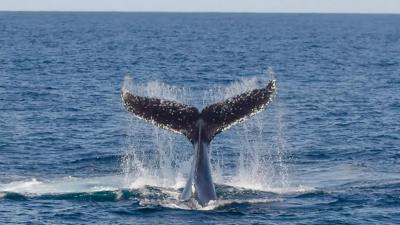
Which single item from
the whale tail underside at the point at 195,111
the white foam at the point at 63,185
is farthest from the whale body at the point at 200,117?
the white foam at the point at 63,185

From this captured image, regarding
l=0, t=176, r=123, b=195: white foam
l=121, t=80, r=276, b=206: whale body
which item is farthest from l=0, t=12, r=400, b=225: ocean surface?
l=121, t=80, r=276, b=206: whale body

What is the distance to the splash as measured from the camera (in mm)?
26047

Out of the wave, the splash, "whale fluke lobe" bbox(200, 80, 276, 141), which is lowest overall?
the wave

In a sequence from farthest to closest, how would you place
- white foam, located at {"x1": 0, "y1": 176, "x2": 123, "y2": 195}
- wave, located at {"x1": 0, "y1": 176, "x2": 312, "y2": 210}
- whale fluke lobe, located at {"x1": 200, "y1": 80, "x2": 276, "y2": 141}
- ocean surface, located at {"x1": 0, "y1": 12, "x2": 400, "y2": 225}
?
white foam, located at {"x1": 0, "y1": 176, "x2": 123, "y2": 195}, wave, located at {"x1": 0, "y1": 176, "x2": 312, "y2": 210}, ocean surface, located at {"x1": 0, "y1": 12, "x2": 400, "y2": 225}, whale fluke lobe, located at {"x1": 200, "y1": 80, "x2": 276, "y2": 141}

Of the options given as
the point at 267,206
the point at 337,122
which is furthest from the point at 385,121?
the point at 267,206

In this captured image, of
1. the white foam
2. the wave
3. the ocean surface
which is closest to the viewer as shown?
the ocean surface

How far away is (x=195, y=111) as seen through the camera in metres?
23.1

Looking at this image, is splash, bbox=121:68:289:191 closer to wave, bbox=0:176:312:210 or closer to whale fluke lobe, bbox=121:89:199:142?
whale fluke lobe, bbox=121:89:199:142

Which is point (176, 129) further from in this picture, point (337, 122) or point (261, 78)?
point (261, 78)

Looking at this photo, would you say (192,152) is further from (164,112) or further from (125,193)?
(164,112)

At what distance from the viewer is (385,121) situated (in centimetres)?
4106

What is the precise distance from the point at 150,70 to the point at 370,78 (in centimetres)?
1676

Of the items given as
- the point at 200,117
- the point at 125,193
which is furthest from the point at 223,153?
the point at 200,117

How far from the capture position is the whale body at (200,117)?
876 inches
